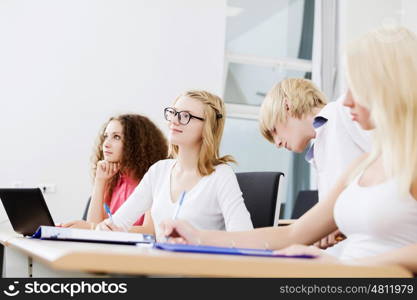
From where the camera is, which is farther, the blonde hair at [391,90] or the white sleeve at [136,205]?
the white sleeve at [136,205]

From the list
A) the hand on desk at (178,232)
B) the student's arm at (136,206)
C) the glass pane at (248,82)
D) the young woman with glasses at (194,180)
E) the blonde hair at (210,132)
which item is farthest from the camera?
the glass pane at (248,82)

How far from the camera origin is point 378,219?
1.20 m

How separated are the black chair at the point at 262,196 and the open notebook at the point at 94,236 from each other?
676 mm

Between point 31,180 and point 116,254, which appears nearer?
point 116,254

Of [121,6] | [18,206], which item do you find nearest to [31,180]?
[121,6]

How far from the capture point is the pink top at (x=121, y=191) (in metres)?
2.95

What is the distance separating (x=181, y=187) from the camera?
225 centimetres

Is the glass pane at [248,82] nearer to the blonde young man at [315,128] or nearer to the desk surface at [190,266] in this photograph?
the blonde young man at [315,128]

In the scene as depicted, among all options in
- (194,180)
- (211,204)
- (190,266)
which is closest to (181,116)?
(194,180)

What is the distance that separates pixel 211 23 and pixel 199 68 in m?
0.43

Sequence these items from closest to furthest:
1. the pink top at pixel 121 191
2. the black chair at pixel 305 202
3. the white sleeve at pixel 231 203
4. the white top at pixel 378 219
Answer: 1. the white top at pixel 378 219
2. the white sleeve at pixel 231 203
3. the pink top at pixel 121 191
4. the black chair at pixel 305 202

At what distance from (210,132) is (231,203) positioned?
0.33 meters

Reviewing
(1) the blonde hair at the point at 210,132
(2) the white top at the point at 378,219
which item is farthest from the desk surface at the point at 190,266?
(1) the blonde hair at the point at 210,132

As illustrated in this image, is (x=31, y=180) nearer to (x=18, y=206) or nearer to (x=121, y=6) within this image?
(x=121, y=6)
